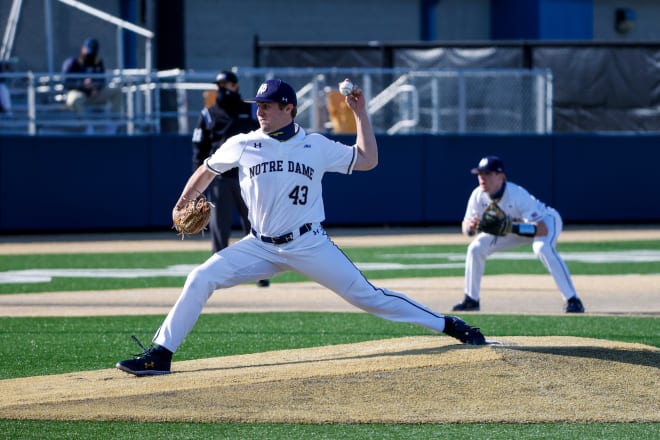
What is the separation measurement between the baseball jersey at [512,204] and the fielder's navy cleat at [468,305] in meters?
0.73

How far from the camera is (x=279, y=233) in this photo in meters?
6.77

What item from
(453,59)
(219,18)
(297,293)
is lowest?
(297,293)

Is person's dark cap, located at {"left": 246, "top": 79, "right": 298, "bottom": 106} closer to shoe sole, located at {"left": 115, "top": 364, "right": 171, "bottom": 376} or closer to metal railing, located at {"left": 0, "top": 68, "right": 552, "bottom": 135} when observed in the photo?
shoe sole, located at {"left": 115, "top": 364, "right": 171, "bottom": 376}

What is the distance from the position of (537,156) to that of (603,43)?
2.27 meters

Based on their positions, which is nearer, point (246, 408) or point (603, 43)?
point (246, 408)

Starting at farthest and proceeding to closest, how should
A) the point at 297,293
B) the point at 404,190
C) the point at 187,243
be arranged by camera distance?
the point at 404,190
the point at 187,243
the point at 297,293

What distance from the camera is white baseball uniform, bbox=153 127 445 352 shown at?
669cm

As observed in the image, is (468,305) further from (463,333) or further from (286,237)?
(286,237)

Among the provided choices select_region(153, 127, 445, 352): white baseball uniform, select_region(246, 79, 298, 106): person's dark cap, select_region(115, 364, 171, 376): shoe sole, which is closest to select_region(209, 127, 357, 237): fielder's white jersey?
select_region(153, 127, 445, 352): white baseball uniform

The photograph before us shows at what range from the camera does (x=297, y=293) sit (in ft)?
38.9

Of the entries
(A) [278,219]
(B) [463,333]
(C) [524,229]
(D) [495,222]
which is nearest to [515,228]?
(C) [524,229]

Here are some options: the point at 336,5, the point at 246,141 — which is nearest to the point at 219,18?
the point at 336,5

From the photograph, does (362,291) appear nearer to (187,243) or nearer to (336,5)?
(187,243)

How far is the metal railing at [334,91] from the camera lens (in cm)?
1814
